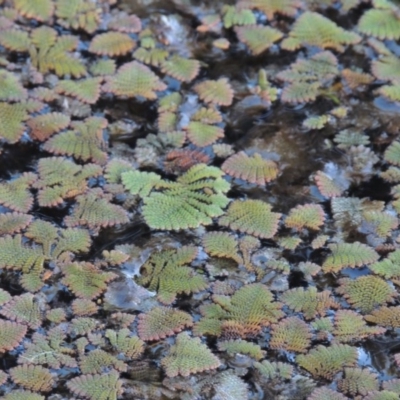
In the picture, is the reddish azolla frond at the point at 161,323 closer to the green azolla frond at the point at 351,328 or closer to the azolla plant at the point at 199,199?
the azolla plant at the point at 199,199

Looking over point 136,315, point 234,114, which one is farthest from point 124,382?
point 234,114

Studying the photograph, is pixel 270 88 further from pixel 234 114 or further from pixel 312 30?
pixel 312 30

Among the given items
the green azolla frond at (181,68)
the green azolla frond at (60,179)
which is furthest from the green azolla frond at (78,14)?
the green azolla frond at (60,179)

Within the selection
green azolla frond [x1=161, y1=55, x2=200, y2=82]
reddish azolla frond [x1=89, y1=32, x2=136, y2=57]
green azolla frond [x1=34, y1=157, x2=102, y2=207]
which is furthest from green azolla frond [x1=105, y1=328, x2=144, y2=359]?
reddish azolla frond [x1=89, y1=32, x2=136, y2=57]

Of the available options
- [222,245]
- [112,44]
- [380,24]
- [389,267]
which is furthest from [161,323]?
[380,24]

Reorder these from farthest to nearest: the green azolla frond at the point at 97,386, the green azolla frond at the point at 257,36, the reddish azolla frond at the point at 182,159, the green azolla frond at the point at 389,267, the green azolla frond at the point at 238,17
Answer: the green azolla frond at the point at 238,17
the green azolla frond at the point at 257,36
the reddish azolla frond at the point at 182,159
the green azolla frond at the point at 389,267
the green azolla frond at the point at 97,386

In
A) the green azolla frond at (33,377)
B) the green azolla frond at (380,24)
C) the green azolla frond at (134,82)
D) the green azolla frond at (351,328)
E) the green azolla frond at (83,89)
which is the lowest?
the green azolla frond at (33,377)
